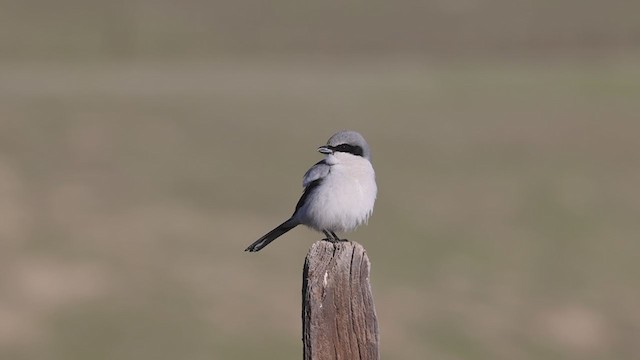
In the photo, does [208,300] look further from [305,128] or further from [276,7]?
[276,7]

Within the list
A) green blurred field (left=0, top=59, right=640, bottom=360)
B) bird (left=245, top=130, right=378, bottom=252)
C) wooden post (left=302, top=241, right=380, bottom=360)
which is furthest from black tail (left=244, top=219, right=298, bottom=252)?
green blurred field (left=0, top=59, right=640, bottom=360)

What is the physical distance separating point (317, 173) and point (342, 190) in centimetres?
46

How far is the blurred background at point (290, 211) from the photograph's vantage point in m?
25.0

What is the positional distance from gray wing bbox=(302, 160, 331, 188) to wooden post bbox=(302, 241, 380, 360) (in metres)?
3.77

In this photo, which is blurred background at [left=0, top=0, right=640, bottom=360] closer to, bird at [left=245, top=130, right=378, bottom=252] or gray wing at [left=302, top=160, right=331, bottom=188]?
gray wing at [left=302, top=160, right=331, bottom=188]

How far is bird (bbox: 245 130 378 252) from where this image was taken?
8.78 metres

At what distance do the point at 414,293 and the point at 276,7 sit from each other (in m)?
51.3

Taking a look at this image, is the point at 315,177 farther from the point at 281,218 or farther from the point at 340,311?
the point at 281,218

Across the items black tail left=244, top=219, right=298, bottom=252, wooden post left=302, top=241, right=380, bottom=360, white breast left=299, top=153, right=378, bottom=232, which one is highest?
white breast left=299, top=153, right=378, bottom=232

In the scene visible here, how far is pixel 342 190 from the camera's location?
8938 mm

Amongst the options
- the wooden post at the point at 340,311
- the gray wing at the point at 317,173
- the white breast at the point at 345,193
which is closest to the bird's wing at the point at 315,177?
the gray wing at the point at 317,173

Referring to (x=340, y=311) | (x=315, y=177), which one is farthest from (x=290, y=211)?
(x=340, y=311)

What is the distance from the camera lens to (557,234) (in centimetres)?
2942

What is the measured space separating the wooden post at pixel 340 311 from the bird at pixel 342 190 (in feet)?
10.7
